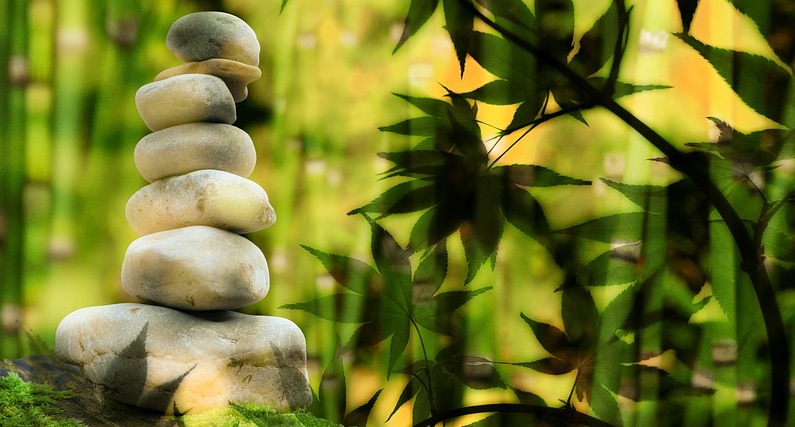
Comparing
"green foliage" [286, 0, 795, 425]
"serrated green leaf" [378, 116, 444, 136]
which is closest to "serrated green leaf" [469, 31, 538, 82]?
"green foliage" [286, 0, 795, 425]

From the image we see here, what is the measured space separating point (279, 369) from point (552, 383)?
1.37 feet

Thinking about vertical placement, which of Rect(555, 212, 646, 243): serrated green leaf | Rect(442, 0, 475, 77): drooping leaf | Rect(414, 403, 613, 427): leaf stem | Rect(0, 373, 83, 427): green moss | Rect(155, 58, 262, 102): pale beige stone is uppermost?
Rect(442, 0, 475, 77): drooping leaf

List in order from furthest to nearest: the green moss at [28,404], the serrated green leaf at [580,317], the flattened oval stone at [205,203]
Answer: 1. the serrated green leaf at [580,317]
2. the flattened oval stone at [205,203]
3. the green moss at [28,404]

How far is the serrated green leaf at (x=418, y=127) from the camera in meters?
0.96

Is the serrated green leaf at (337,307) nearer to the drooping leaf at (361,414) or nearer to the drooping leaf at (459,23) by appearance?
the drooping leaf at (361,414)

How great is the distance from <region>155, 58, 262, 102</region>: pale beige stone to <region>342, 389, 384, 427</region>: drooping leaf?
1.63ft

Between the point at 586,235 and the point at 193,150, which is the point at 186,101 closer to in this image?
the point at 193,150

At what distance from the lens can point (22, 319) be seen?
1003 millimetres

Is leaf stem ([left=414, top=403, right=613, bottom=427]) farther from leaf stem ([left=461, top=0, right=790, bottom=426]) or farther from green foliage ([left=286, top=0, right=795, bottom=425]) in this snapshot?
leaf stem ([left=461, top=0, right=790, bottom=426])

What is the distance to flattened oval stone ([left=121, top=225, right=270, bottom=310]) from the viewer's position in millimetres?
785

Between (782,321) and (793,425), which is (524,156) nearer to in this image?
(782,321)

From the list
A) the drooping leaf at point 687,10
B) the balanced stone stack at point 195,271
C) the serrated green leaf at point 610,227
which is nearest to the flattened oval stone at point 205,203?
the balanced stone stack at point 195,271

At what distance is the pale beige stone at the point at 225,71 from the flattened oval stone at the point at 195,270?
0.21m

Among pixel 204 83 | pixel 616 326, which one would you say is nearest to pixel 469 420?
pixel 616 326
